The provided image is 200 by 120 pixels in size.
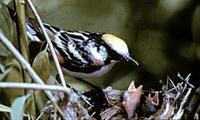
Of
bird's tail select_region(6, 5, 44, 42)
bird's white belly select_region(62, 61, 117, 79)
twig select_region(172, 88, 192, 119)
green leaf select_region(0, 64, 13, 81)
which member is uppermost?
bird's tail select_region(6, 5, 44, 42)

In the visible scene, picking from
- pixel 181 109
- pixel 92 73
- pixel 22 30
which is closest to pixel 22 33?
pixel 22 30

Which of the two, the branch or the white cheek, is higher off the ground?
the branch

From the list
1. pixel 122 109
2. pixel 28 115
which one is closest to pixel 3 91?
pixel 28 115

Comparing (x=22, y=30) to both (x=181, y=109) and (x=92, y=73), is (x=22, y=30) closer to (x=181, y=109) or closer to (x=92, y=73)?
(x=92, y=73)

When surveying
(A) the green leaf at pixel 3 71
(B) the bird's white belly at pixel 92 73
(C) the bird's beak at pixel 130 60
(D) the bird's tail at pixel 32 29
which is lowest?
(B) the bird's white belly at pixel 92 73

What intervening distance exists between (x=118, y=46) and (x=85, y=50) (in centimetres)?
5

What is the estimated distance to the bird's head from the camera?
1.99 feet

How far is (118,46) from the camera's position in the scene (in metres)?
0.61

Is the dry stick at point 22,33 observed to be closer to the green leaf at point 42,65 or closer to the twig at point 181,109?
the green leaf at point 42,65

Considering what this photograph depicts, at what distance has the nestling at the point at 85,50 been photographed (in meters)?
0.61

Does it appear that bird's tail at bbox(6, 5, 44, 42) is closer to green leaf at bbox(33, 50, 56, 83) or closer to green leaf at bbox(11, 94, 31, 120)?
green leaf at bbox(33, 50, 56, 83)

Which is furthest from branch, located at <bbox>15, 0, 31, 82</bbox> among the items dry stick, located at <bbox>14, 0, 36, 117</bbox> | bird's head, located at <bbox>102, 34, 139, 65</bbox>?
bird's head, located at <bbox>102, 34, 139, 65</bbox>

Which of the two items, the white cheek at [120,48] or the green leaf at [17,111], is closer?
the green leaf at [17,111]

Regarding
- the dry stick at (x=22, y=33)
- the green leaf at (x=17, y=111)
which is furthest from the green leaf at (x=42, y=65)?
the green leaf at (x=17, y=111)
